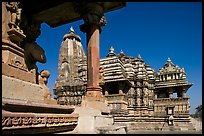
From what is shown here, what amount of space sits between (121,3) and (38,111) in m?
3.69

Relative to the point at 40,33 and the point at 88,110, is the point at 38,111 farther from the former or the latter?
the point at 40,33

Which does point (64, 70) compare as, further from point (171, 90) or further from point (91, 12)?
point (91, 12)

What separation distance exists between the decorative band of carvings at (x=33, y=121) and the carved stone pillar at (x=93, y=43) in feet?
6.94

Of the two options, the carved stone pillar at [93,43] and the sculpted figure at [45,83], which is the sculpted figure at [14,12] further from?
the carved stone pillar at [93,43]

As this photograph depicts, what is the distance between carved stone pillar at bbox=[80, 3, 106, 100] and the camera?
6193mm

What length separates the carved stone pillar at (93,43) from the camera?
Answer: 6.19 m

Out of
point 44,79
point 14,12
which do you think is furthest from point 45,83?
point 14,12

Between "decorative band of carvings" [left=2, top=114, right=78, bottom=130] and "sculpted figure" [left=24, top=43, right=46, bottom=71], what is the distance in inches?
53.1

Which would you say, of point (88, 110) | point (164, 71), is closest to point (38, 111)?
point (88, 110)

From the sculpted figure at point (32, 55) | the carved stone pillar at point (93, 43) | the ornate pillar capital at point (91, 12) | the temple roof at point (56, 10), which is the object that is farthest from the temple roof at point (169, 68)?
the sculpted figure at point (32, 55)

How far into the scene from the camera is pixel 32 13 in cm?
528

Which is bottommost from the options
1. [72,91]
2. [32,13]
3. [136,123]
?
[136,123]

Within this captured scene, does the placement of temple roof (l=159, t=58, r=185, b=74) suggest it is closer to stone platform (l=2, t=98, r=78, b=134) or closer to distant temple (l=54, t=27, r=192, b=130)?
distant temple (l=54, t=27, r=192, b=130)

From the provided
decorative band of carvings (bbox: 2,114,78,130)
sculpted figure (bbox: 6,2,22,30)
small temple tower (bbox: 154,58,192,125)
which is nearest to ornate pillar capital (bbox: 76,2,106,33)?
sculpted figure (bbox: 6,2,22,30)
